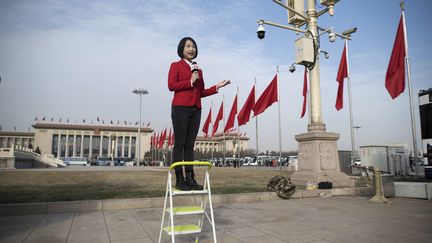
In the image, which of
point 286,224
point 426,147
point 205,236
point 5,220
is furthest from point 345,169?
point 5,220

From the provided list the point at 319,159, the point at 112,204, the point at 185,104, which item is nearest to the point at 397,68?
the point at 319,159

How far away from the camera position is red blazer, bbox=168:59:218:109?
4227 millimetres

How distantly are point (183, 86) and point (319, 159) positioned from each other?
27.7ft

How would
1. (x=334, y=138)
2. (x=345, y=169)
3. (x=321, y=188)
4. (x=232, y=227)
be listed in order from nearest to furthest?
(x=232, y=227) → (x=321, y=188) → (x=334, y=138) → (x=345, y=169)

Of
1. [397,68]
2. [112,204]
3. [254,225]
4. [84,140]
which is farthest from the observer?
[84,140]

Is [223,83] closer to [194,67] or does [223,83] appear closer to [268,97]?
[194,67]

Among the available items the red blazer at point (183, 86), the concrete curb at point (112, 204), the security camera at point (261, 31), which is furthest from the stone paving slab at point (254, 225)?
the security camera at point (261, 31)

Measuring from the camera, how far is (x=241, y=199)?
328 inches

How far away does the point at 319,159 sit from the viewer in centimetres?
1109

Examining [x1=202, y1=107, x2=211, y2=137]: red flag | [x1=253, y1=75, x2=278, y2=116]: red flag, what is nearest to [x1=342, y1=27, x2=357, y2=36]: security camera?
[x1=253, y1=75, x2=278, y2=116]: red flag

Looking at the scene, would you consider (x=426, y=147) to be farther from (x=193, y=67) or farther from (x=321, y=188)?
(x=193, y=67)

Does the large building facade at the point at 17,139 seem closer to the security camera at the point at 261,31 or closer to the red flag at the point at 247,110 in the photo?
the red flag at the point at 247,110

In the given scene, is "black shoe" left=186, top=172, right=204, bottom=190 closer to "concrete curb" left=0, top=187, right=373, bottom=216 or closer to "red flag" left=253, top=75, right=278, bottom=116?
"concrete curb" left=0, top=187, right=373, bottom=216

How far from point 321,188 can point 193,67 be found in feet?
25.6
